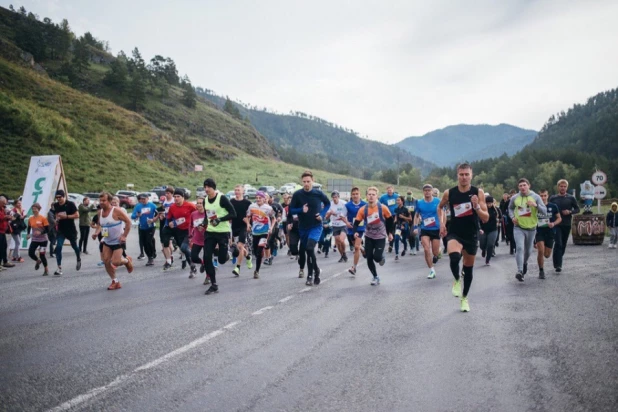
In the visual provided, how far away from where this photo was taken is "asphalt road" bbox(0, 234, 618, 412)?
12.3 ft

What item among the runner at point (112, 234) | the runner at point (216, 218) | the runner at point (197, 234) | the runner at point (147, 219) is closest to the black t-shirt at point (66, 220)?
the runner at point (147, 219)

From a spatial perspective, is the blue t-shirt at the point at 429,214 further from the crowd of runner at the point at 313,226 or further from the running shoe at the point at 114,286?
the running shoe at the point at 114,286

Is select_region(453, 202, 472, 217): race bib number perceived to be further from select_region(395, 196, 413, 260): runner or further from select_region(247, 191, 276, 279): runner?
select_region(395, 196, 413, 260): runner

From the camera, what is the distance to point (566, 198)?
37.3 feet

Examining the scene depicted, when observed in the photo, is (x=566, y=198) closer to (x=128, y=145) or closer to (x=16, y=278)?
(x=16, y=278)

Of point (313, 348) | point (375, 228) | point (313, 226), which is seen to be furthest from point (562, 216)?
point (313, 348)

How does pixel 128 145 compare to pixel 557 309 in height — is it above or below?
above

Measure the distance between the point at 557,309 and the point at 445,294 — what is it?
1.98 meters

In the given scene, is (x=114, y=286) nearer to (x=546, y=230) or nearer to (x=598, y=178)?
(x=546, y=230)

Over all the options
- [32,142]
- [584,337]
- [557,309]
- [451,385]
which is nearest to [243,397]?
[451,385]

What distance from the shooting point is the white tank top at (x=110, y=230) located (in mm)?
9750

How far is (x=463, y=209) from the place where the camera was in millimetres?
7418

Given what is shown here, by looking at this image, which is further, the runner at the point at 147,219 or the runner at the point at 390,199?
the runner at the point at 390,199

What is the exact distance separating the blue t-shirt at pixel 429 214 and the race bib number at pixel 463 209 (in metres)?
4.20
